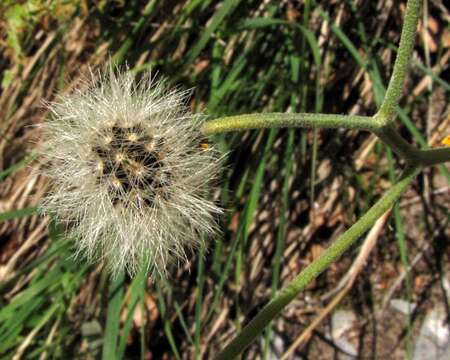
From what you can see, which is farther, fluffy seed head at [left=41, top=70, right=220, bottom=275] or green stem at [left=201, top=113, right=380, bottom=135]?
fluffy seed head at [left=41, top=70, right=220, bottom=275]

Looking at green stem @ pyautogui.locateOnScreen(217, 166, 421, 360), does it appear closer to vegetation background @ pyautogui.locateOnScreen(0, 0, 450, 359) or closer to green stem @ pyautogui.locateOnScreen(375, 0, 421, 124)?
green stem @ pyautogui.locateOnScreen(375, 0, 421, 124)

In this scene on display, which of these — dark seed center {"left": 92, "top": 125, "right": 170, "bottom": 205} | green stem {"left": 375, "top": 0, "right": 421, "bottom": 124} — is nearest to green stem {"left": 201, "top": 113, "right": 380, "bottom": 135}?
green stem {"left": 375, "top": 0, "right": 421, "bottom": 124}

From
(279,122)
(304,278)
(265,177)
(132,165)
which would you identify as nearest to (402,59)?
(279,122)

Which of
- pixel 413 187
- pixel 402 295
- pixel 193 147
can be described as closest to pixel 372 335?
pixel 402 295

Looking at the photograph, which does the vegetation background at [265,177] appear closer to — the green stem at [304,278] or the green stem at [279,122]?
the green stem at [304,278]

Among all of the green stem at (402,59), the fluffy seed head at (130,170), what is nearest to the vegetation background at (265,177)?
the fluffy seed head at (130,170)

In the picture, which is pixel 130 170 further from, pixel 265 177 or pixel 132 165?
pixel 265 177

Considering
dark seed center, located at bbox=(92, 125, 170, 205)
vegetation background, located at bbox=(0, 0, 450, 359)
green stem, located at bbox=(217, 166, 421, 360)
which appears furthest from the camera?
vegetation background, located at bbox=(0, 0, 450, 359)
